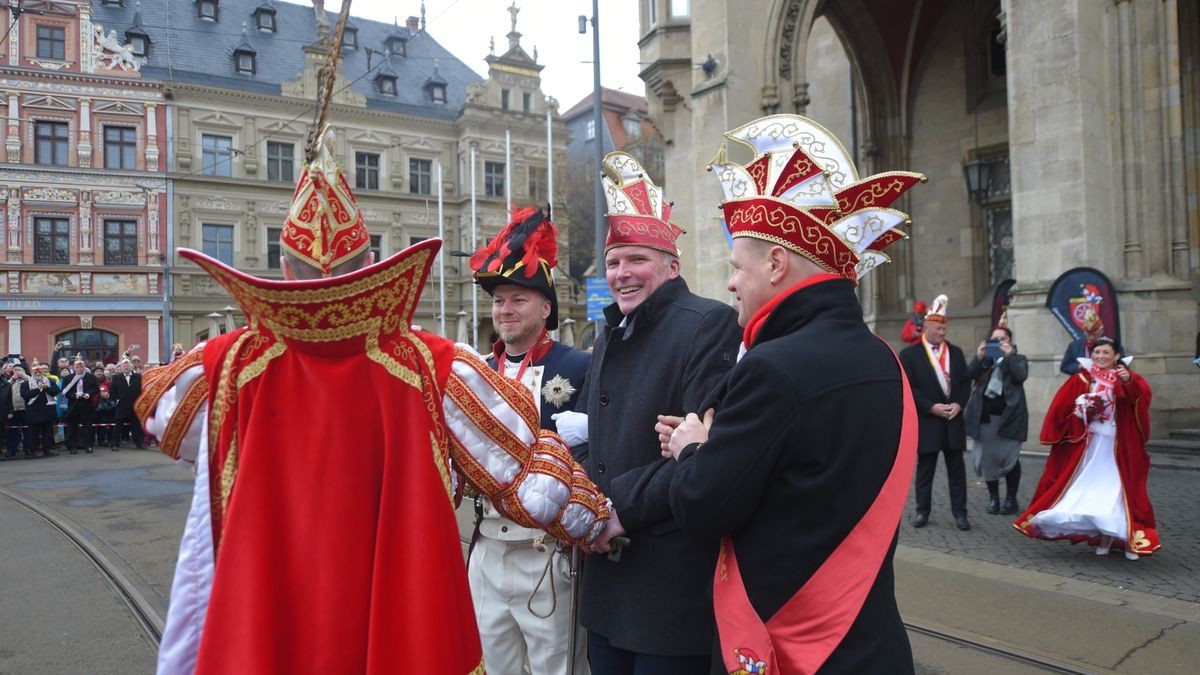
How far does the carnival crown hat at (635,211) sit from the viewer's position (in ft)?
9.86

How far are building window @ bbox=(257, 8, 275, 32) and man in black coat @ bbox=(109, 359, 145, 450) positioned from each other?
29540mm

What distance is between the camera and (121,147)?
3656 centimetres

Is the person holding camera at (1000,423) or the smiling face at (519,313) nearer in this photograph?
the smiling face at (519,313)

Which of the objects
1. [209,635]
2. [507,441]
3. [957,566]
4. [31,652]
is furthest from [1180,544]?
[31,652]

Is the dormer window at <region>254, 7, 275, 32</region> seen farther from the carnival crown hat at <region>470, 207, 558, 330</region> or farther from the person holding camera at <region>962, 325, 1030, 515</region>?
the carnival crown hat at <region>470, 207, 558, 330</region>

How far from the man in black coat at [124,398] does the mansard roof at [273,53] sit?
66.9ft

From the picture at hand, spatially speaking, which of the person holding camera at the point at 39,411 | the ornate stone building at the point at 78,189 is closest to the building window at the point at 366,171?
the ornate stone building at the point at 78,189

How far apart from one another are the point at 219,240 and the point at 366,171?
25.5ft

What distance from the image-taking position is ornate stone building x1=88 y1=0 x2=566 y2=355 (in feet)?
123

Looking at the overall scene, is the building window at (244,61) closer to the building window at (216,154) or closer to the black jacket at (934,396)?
the building window at (216,154)

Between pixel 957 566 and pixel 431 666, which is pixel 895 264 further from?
pixel 431 666

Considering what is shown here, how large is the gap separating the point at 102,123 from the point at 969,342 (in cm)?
3631

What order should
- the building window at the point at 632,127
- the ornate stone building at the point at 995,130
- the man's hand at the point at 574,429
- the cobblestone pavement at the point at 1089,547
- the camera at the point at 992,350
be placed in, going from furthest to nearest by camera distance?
the building window at the point at 632,127 → the ornate stone building at the point at 995,130 → the camera at the point at 992,350 → the cobblestone pavement at the point at 1089,547 → the man's hand at the point at 574,429

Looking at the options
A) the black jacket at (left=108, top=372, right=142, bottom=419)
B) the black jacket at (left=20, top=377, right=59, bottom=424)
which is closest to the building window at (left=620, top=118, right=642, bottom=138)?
the black jacket at (left=108, top=372, right=142, bottom=419)
